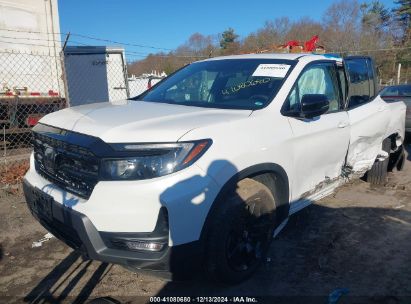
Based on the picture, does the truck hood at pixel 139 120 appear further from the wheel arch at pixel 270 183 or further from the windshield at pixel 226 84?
the wheel arch at pixel 270 183

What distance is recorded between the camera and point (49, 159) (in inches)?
117

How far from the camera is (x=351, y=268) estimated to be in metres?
3.38

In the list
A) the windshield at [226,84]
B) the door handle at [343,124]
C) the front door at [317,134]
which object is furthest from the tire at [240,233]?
the door handle at [343,124]

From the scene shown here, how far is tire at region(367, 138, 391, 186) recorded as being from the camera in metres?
5.59

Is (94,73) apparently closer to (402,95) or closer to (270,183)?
(402,95)

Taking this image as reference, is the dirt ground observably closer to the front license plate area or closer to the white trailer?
the front license plate area

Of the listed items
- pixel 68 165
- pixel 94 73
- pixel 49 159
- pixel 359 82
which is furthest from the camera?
pixel 94 73

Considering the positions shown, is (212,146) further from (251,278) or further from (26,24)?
(26,24)

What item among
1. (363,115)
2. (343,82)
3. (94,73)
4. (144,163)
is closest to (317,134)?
(343,82)

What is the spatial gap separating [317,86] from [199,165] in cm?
200

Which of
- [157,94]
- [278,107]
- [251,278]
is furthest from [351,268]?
[157,94]

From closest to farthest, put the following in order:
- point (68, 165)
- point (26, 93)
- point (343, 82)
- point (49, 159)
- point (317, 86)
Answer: point (68, 165), point (49, 159), point (317, 86), point (343, 82), point (26, 93)

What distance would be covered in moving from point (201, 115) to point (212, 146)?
0.45 meters

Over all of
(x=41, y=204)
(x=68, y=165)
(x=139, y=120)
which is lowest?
(x=41, y=204)
